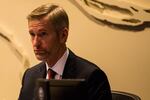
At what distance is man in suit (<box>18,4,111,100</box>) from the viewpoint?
1464mm

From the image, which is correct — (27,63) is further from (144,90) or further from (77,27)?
(144,90)

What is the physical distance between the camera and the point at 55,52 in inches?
60.6

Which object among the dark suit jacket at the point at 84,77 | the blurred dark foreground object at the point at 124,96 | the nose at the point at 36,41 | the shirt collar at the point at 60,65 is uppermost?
the nose at the point at 36,41

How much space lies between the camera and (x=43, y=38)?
1495mm

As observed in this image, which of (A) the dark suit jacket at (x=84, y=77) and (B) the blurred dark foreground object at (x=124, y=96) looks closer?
(A) the dark suit jacket at (x=84, y=77)

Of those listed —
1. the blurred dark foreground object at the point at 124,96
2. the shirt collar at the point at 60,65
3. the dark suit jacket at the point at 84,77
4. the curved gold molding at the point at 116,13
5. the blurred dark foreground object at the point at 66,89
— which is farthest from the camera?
the curved gold molding at the point at 116,13

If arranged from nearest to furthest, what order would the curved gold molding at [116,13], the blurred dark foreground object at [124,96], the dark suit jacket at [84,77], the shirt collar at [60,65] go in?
the dark suit jacket at [84,77], the shirt collar at [60,65], the blurred dark foreground object at [124,96], the curved gold molding at [116,13]

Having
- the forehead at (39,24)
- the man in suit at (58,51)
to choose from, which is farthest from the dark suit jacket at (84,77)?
the forehead at (39,24)

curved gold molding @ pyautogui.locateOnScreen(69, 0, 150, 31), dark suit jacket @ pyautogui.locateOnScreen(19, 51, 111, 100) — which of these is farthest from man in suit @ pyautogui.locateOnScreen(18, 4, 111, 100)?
curved gold molding @ pyautogui.locateOnScreen(69, 0, 150, 31)

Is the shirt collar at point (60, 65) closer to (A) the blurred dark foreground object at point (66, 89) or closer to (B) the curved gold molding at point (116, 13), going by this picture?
(A) the blurred dark foreground object at point (66, 89)

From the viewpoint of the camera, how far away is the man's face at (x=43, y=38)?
1468 millimetres

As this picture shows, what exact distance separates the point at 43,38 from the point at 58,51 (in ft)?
0.36

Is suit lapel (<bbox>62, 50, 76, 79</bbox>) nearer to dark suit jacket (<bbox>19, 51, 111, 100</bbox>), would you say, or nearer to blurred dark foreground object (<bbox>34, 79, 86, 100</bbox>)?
dark suit jacket (<bbox>19, 51, 111, 100</bbox>)

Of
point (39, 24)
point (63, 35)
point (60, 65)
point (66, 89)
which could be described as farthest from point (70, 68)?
point (66, 89)
